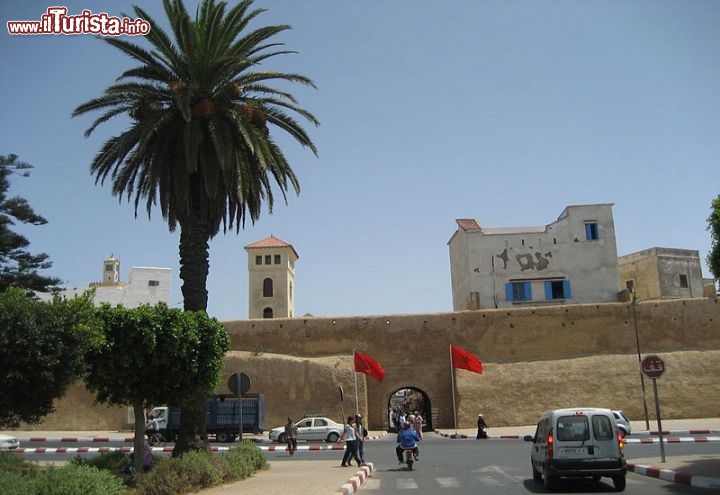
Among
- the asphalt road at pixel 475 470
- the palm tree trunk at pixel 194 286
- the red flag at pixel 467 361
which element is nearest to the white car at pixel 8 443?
the asphalt road at pixel 475 470

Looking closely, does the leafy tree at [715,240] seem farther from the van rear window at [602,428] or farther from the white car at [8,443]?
the white car at [8,443]

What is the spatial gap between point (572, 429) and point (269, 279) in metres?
56.4

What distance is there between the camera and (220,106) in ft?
59.5

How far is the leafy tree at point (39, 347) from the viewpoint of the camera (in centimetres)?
1191

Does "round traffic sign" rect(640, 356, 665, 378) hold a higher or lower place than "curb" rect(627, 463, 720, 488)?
higher

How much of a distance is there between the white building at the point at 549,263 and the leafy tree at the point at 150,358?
38.0 m

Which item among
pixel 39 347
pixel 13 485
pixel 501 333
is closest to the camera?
pixel 13 485

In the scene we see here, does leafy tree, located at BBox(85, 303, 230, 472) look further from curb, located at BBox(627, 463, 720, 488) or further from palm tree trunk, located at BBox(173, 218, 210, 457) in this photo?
curb, located at BBox(627, 463, 720, 488)

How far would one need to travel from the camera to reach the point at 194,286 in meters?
17.5

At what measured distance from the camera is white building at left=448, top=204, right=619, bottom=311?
51.4 metres

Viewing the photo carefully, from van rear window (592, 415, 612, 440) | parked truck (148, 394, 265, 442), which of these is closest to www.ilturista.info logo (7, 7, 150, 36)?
van rear window (592, 415, 612, 440)

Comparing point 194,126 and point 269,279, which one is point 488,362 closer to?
point 194,126

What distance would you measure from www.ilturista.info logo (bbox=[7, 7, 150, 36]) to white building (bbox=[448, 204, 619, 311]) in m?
37.6

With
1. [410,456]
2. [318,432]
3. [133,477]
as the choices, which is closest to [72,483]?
[133,477]
